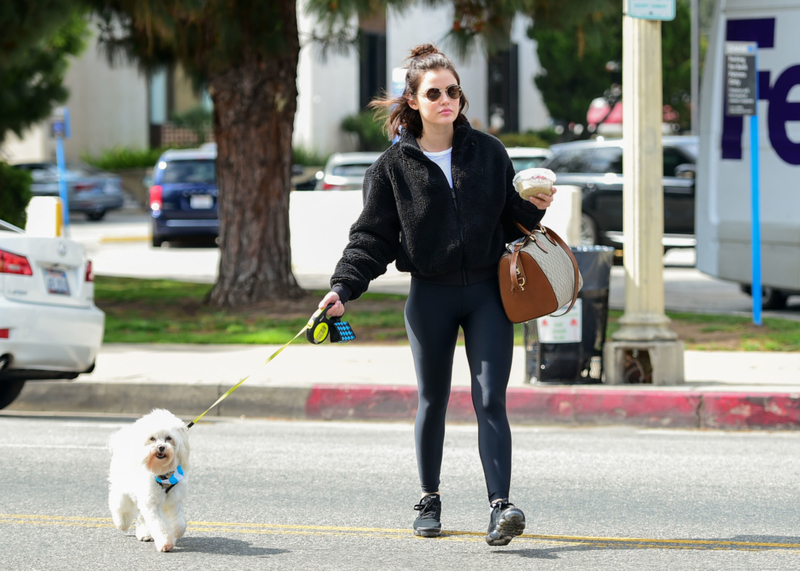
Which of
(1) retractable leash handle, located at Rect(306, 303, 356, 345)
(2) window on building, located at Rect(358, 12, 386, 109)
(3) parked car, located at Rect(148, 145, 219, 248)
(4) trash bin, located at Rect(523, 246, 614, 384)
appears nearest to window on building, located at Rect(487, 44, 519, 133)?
(2) window on building, located at Rect(358, 12, 386, 109)

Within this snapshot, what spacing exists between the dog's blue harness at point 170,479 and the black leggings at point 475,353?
0.97 m

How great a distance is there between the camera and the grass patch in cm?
1102

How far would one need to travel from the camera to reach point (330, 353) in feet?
34.5

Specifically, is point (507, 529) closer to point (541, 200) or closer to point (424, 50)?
point (541, 200)

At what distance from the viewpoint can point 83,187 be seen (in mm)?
32219

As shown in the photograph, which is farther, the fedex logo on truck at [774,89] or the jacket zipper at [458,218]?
the fedex logo on truck at [774,89]

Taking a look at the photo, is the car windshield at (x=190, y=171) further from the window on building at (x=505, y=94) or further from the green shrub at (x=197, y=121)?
the window on building at (x=505, y=94)

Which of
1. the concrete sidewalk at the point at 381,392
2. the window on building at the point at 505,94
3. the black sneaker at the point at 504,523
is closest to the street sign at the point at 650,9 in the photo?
the concrete sidewalk at the point at 381,392

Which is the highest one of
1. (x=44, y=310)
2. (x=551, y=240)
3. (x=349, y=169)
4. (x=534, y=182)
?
(x=349, y=169)

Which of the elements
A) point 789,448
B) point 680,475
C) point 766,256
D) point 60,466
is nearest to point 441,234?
point 680,475

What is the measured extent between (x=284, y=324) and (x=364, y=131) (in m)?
24.9

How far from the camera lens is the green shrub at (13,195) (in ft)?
54.6

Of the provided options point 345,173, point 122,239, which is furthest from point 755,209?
point 122,239

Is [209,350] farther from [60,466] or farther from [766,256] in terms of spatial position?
[766,256]
